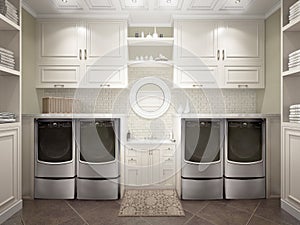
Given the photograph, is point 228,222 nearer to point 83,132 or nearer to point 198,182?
point 198,182

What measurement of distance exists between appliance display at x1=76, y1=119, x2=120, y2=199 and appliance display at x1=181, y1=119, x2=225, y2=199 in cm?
82

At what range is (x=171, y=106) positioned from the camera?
15.0 ft

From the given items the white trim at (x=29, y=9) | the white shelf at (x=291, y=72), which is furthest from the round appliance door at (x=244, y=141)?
the white trim at (x=29, y=9)

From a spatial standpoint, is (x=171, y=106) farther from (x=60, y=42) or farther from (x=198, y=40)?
(x=60, y=42)

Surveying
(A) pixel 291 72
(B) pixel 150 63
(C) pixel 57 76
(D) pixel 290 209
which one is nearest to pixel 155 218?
(D) pixel 290 209

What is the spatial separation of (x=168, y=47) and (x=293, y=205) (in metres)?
2.65

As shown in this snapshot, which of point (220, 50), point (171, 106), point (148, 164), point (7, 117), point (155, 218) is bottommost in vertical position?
point (155, 218)

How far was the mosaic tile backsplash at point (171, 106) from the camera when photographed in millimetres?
4531

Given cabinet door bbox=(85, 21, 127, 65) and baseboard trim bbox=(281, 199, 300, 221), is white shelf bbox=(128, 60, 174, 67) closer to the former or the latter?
cabinet door bbox=(85, 21, 127, 65)

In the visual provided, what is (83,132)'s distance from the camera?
3721 millimetres

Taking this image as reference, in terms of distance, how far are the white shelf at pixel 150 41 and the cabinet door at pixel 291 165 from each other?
1931mm

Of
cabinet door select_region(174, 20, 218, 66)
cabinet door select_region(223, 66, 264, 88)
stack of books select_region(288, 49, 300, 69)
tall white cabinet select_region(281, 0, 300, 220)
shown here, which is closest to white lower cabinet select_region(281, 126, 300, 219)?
tall white cabinet select_region(281, 0, 300, 220)

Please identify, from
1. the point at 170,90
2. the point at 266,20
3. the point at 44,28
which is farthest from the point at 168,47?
the point at 44,28

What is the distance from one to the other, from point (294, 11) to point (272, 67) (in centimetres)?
107
